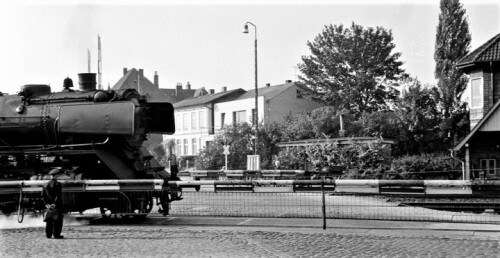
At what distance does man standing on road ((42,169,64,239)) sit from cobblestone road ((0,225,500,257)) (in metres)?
0.21

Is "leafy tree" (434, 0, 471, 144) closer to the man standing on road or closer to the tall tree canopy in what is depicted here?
the tall tree canopy

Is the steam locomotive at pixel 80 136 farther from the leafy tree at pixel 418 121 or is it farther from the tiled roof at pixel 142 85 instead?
the tiled roof at pixel 142 85

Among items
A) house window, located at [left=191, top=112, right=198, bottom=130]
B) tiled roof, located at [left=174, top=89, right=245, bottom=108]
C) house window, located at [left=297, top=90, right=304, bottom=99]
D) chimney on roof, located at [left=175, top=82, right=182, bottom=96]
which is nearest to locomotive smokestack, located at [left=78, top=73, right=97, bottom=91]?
house window, located at [left=297, top=90, right=304, bottom=99]

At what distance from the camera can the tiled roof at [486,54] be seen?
30.6 meters

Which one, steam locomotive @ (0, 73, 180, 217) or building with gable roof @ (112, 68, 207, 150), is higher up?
building with gable roof @ (112, 68, 207, 150)

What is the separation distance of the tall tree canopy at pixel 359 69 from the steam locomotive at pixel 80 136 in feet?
125

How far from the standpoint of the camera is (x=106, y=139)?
1424cm

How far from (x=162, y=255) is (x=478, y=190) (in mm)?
6146

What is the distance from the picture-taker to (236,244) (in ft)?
33.9

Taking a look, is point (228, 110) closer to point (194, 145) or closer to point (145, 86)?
point (194, 145)

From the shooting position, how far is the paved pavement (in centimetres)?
952

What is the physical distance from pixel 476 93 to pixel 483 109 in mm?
1050

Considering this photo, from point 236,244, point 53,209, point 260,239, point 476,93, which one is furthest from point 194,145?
point 236,244

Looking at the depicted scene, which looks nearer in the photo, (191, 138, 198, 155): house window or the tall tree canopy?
the tall tree canopy
